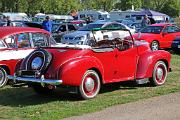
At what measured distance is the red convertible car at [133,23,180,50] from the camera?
21.8 meters

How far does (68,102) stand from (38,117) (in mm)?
1517

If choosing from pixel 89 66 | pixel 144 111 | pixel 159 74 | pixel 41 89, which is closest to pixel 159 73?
pixel 159 74

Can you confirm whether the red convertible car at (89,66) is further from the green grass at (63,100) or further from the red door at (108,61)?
the green grass at (63,100)

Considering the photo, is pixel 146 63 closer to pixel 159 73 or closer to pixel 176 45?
pixel 159 73

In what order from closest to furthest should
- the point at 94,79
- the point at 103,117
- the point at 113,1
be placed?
the point at 103,117 → the point at 94,79 → the point at 113,1

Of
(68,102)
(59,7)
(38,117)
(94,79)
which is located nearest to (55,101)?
(68,102)

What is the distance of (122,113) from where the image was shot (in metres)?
8.31

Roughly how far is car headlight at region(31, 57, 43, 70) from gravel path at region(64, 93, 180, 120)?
5.87 ft

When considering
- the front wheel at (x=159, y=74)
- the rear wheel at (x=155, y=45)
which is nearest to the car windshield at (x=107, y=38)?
the front wheel at (x=159, y=74)

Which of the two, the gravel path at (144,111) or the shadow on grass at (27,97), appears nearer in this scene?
the gravel path at (144,111)

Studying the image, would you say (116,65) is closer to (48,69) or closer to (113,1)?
(48,69)

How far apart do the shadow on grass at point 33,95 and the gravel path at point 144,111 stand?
135 cm

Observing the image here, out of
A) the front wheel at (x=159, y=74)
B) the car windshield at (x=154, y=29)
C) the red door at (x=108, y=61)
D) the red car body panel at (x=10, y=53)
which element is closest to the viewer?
the red door at (x=108, y=61)

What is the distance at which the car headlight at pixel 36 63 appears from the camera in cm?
945
